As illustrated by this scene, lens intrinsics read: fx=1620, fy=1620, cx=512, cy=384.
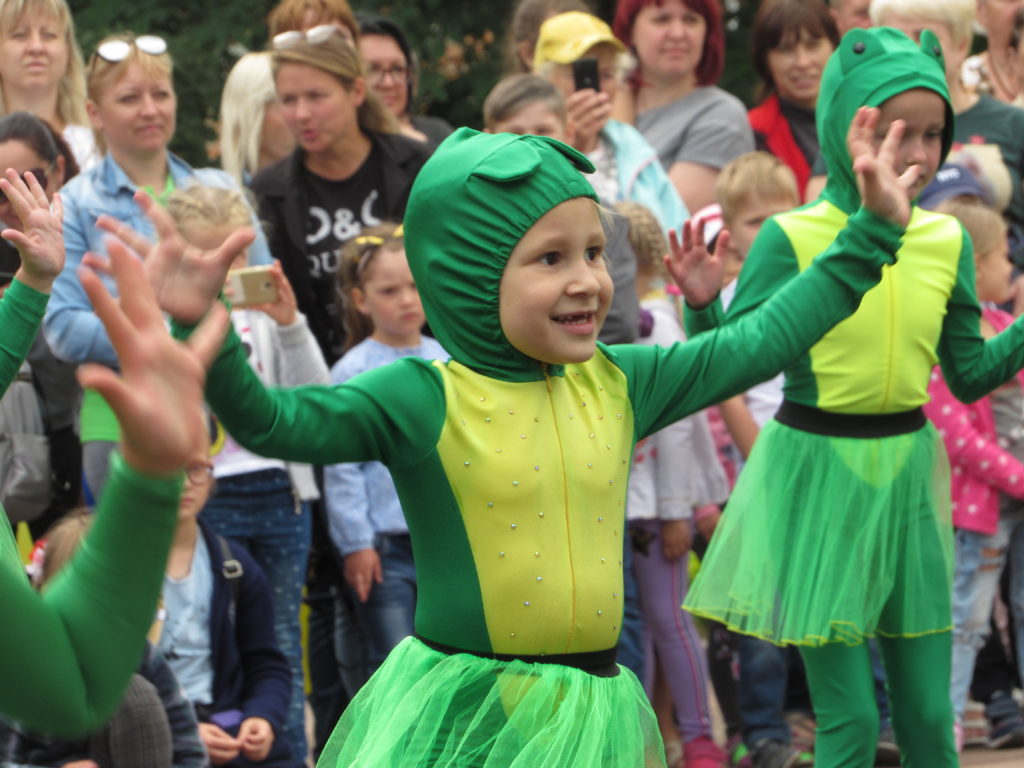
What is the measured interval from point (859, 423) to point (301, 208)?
94.4 inches

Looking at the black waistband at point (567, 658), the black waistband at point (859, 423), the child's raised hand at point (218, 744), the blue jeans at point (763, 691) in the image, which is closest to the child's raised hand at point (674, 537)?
the blue jeans at point (763, 691)

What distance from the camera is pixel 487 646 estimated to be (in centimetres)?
333

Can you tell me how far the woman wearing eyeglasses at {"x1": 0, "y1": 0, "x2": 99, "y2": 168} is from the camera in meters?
6.04

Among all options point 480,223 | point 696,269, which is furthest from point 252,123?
point 480,223

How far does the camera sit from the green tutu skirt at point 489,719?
3197mm

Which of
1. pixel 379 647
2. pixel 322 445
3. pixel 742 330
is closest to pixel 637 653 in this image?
pixel 379 647

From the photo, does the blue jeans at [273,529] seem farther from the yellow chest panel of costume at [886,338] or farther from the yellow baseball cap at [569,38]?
the yellow baseball cap at [569,38]

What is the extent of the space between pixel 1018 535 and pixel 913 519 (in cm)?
180

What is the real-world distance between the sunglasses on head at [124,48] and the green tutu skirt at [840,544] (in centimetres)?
265

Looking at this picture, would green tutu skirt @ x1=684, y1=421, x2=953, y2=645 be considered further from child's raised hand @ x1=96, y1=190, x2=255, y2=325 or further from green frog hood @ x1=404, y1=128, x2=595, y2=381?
child's raised hand @ x1=96, y1=190, x2=255, y2=325

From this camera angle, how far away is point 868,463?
15.2 ft

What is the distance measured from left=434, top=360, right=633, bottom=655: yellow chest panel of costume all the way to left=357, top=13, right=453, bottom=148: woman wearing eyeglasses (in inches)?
141

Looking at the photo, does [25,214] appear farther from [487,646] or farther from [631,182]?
[631,182]

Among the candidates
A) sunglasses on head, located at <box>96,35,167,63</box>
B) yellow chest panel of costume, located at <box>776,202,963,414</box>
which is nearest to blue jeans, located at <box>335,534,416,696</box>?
yellow chest panel of costume, located at <box>776,202,963,414</box>
